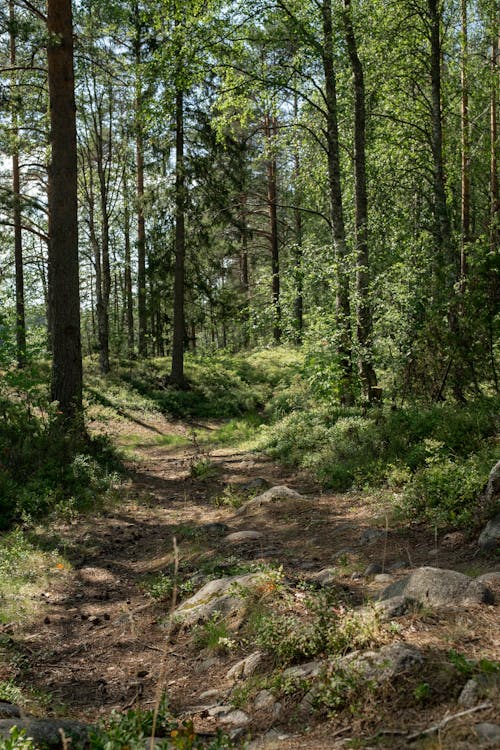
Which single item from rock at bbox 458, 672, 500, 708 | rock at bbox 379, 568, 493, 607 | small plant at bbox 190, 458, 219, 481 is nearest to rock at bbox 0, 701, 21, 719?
rock at bbox 458, 672, 500, 708

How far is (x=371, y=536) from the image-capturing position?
5992mm

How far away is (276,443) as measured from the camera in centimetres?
1152

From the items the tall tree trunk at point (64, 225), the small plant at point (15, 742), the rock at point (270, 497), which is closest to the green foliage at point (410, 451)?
the rock at point (270, 497)

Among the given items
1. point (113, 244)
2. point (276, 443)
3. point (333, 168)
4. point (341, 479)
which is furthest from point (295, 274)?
point (113, 244)

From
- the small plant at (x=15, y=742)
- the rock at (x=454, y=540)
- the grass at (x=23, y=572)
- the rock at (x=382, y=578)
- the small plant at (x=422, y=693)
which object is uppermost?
the small plant at (x=15, y=742)

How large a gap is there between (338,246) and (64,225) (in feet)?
17.1

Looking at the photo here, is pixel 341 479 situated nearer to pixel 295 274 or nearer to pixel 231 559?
pixel 231 559

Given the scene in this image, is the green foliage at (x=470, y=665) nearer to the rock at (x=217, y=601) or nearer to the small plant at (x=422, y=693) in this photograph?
the small plant at (x=422, y=693)

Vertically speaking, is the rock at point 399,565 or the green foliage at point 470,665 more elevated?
the green foliage at point 470,665

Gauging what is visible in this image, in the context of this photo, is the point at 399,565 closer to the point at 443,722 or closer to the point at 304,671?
the point at 304,671

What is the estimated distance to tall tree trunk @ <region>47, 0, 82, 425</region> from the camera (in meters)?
10.2

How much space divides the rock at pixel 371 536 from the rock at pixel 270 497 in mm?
1862

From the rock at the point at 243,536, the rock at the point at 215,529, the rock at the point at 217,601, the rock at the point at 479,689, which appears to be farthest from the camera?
the rock at the point at 215,529

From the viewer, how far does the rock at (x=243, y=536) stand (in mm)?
6524
